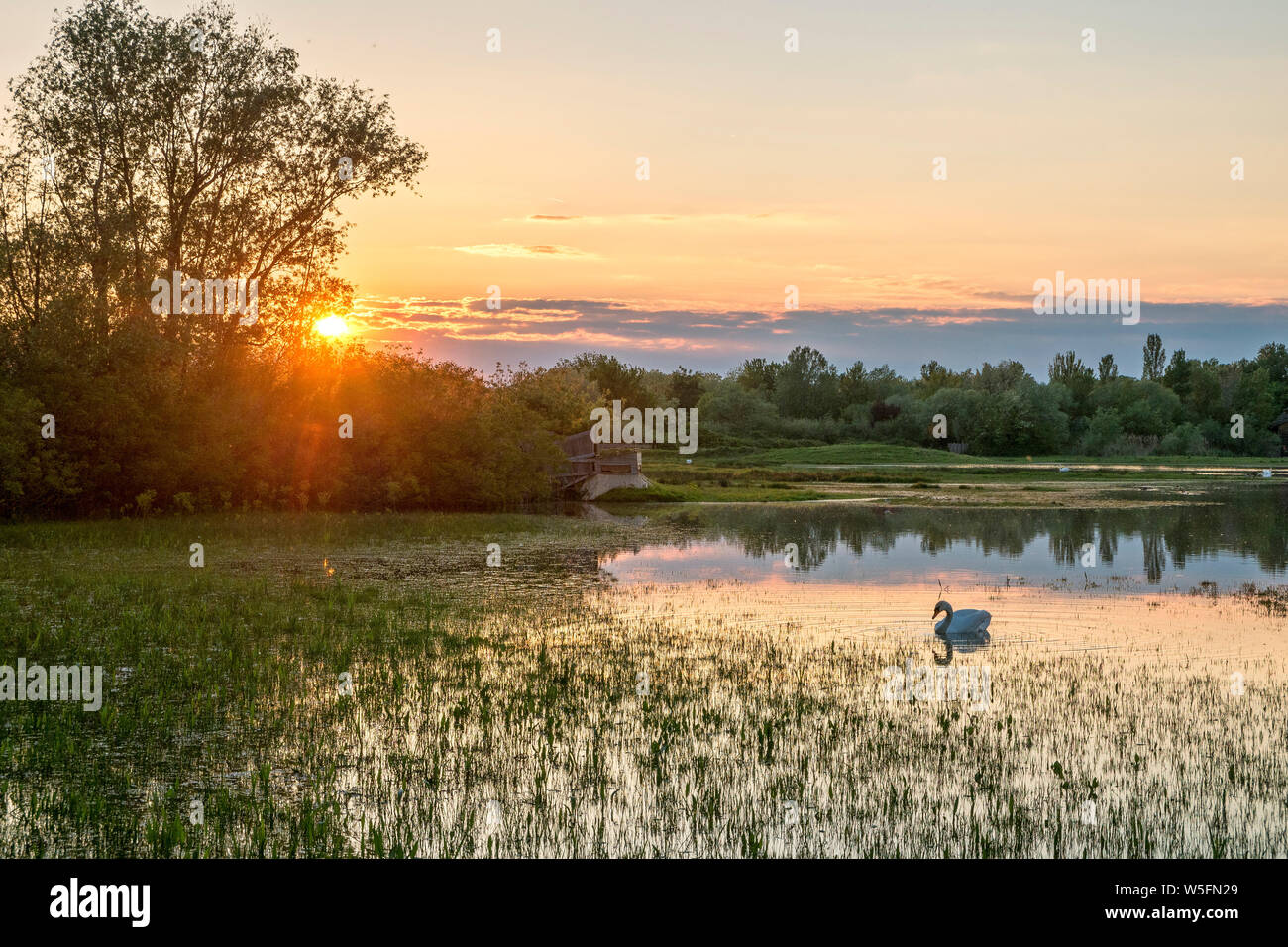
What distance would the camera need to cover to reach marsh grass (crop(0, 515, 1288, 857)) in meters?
7.96

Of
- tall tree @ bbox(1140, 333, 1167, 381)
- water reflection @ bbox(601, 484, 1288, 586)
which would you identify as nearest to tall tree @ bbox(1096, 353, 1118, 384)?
tall tree @ bbox(1140, 333, 1167, 381)

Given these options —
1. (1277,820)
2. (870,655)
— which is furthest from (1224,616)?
(1277,820)

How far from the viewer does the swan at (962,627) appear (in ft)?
51.2

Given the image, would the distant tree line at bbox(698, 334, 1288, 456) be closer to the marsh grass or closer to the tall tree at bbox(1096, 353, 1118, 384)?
the tall tree at bbox(1096, 353, 1118, 384)

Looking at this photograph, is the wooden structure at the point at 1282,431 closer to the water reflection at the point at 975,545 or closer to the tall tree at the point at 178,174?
the water reflection at the point at 975,545

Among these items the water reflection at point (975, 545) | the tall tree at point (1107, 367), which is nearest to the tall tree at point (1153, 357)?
the tall tree at point (1107, 367)

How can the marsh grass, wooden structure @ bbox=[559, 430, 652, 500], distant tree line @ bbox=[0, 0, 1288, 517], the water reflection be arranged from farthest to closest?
wooden structure @ bbox=[559, 430, 652, 500]
distant tree line @ bbox=[0, 0, 1288, 517]
the water reflection
the marsh grass

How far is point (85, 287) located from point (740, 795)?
30417 mm

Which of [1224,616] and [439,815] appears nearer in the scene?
[439,815]

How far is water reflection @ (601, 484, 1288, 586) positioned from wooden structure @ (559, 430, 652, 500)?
716cm

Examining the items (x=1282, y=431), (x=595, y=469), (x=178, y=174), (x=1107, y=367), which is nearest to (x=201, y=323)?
(x=178, y=174)
